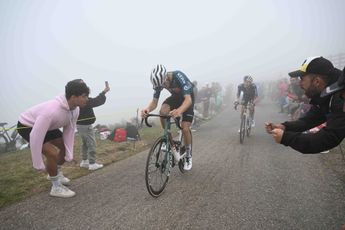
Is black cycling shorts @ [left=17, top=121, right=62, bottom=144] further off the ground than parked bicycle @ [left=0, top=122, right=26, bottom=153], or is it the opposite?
black cycling shorts @ [left=17, top=121, right=62, bottom=144]

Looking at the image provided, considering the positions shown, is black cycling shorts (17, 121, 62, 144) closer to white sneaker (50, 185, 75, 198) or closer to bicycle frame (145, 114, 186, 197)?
white sneaker (50, 185, 75, 198)

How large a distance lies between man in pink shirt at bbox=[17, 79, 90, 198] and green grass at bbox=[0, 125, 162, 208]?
0.71 meters

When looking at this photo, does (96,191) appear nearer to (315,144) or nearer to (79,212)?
(79,212)

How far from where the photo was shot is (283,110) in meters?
16.7

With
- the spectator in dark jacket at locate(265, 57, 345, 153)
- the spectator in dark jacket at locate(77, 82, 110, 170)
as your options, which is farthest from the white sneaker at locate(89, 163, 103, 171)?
the spectator in dark jacket at locate(265, 57, 345, 153)

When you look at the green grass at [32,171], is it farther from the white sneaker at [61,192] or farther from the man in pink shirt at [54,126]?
the man in pink shirt at [54,126]

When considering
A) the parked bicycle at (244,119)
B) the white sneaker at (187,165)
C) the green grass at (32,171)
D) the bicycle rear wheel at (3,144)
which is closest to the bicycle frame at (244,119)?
the parked bicycle at (244,119)

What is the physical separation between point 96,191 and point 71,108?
161cm

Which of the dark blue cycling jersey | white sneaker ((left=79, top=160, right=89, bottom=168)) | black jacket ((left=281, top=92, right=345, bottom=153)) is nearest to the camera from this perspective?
black jacket ((left=281, top=92, right=345, bottom=153))

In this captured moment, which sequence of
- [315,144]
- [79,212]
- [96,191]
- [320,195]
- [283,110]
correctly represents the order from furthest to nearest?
[283,110] → [96,191] → [320,195] → [79,212] → [315,144]

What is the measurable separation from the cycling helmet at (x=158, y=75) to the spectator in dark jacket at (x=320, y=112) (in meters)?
2.25

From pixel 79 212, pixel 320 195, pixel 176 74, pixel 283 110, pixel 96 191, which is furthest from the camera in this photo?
pixel 283 110

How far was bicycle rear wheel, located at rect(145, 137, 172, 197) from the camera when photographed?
4.27m

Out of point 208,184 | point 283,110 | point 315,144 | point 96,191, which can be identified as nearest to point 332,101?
point 315,144
